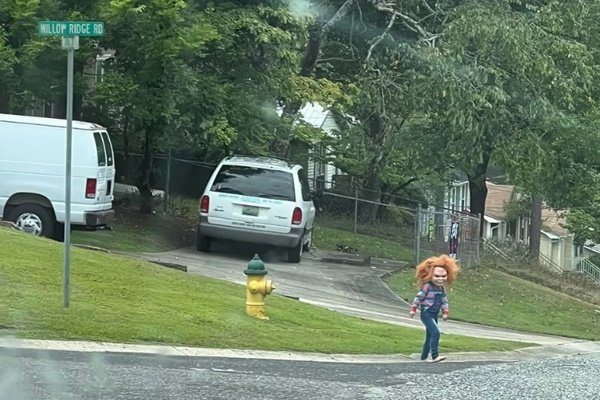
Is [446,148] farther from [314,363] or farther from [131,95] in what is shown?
[314,363]

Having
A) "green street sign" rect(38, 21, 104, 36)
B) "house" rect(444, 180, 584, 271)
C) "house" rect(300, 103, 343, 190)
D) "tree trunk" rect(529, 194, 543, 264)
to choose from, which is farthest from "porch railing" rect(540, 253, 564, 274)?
"green street sign" rect(38, 21, 104, 36)

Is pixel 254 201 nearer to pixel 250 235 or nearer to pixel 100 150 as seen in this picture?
pixel 250 235

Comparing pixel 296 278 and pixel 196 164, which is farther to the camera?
pixel 196 164

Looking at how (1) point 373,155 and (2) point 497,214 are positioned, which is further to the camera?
(2) point 497,214

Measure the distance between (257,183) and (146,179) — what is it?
417 centimetres

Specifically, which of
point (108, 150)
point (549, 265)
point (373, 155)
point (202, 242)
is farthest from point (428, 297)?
point (549, 265)

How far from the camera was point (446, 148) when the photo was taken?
2473cm

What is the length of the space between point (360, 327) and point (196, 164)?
42.5 ft

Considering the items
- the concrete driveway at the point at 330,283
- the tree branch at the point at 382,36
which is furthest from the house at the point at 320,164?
the concrete driveway at the point at 330,283

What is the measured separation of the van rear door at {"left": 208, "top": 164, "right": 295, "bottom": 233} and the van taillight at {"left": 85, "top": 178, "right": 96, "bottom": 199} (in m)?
2.59

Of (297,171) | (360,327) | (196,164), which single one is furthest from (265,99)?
(360,327)

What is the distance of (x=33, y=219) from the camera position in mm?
15781

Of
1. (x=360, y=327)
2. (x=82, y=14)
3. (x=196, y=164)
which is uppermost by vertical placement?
(x=82, y=14)

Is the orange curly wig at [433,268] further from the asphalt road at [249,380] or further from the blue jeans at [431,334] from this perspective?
the asphalt road at [249,380]
